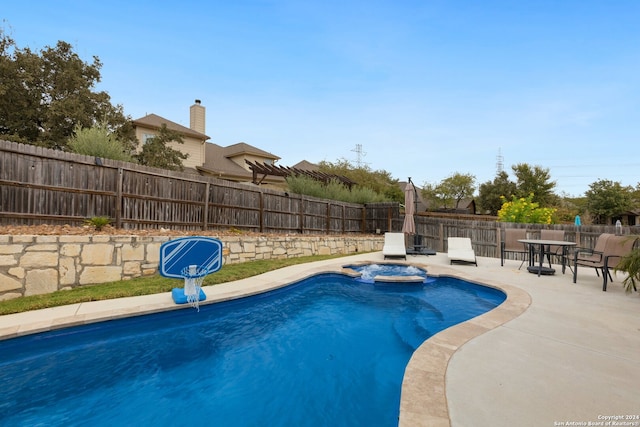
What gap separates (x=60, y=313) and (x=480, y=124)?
763 inches

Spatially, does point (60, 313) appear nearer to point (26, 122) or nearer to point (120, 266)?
point (120, 266)

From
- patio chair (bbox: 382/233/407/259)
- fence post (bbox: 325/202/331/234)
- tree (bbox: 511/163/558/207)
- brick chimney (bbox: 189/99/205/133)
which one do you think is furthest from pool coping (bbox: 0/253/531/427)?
tree (bbox: 511/163/558/207)

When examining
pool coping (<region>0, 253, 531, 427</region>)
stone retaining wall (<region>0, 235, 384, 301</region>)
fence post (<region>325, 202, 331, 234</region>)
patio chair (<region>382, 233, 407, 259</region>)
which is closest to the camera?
pool coping (<region>0, 253, 531, 427</region>)

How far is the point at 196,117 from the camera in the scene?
2139 cm

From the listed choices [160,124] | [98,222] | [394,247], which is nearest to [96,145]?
[98,222]

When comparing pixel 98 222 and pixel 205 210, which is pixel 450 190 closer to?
pixel 205 210

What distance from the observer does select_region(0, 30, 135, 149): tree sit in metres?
12.0

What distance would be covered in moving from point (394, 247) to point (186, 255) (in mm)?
7469

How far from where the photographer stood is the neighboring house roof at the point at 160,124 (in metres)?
17.8

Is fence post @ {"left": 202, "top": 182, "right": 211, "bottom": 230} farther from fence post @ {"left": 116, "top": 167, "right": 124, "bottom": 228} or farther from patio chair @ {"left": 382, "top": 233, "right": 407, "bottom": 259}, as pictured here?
patio chair @ {"left": 382, "top": 233, "right": 407, "bottom": 259}

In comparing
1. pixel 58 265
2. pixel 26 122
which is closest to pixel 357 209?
pixel 58 265

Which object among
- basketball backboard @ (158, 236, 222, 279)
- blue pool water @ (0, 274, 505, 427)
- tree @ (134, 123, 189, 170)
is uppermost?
tree @ (134, 123, 189, 170)

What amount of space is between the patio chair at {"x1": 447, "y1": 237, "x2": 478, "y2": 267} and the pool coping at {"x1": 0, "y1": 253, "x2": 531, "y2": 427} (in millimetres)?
1749

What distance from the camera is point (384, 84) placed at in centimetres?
1380
